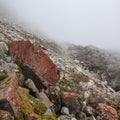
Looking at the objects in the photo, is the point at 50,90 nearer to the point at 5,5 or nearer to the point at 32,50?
the point at 32,50

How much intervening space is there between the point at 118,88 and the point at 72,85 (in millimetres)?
17378

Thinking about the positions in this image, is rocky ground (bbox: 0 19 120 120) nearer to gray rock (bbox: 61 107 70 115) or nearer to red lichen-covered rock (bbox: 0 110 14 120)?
gray rock (bbox: 61 107 70 115)

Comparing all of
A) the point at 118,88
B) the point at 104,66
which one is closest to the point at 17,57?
the point at 118,88

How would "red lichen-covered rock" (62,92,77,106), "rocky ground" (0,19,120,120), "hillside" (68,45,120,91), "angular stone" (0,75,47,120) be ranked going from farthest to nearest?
"hillside" (68,45,120,91), "red lichen-covered rock" (62,92,77,106), "rocky ground" (0,19,120,120), "angular stone" (0,75,47,120)

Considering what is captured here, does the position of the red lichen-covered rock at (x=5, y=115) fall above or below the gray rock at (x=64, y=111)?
above

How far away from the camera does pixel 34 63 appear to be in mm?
19141

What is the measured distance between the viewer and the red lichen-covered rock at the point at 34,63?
19.0 metres

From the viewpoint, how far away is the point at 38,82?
62.7 ft

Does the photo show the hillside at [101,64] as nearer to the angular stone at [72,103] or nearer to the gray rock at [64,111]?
the angular stone at [72,103]

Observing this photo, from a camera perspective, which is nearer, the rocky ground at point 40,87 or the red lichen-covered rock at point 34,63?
the rocky ground at point 40,87

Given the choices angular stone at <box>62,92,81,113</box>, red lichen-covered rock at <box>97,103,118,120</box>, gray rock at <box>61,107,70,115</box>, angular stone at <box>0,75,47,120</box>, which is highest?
angular stone at <box>0,75,47,120</box>

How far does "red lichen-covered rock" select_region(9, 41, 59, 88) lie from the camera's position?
19.0 m

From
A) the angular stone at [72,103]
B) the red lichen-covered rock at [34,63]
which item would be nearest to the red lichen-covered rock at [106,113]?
the angular stone at [72,103]

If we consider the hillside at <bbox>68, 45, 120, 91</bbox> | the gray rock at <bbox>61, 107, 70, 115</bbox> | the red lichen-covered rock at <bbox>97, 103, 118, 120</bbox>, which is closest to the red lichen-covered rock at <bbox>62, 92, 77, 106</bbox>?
the gray rock at <bbox>61, 107, 70, 115</bbox>
